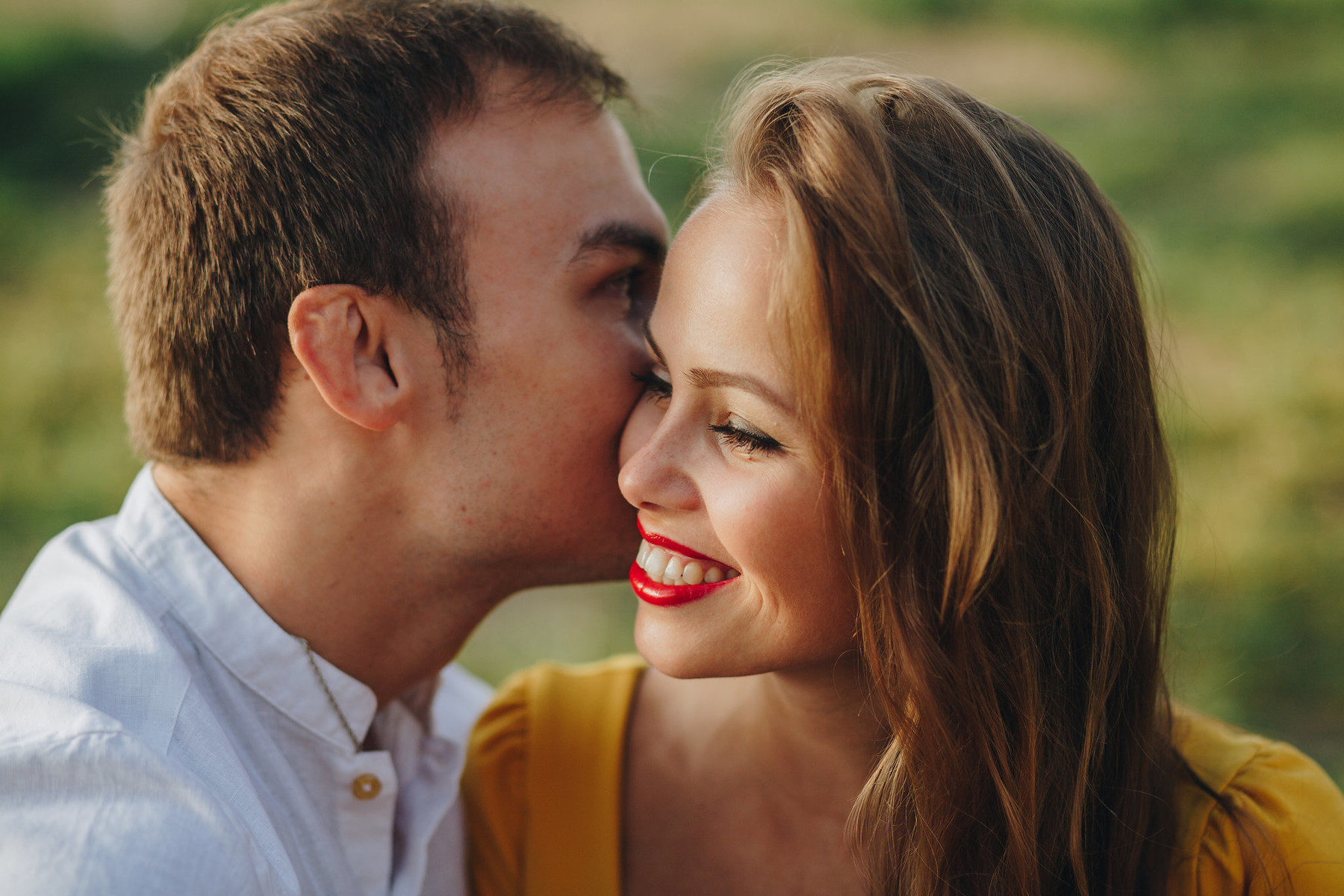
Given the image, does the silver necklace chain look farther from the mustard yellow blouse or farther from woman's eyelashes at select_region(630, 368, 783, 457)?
woman's eyelashes at select_region(630, 368, 783, 457)

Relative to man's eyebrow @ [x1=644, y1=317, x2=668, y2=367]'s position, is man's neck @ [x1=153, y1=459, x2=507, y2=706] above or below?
below

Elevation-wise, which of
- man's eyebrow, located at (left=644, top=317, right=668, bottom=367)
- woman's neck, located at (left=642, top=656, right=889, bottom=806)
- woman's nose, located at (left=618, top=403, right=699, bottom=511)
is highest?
man's eyebrow, located at (left=644, top=317, right=668, bottom=367)

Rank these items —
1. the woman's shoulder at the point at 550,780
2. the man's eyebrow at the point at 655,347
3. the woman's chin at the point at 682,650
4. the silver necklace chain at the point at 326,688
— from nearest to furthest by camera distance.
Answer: the woman's chin at the point at 682,650 < the man's eyebrow at the point at 655,347 < the silver necklace chain at the point at 326,688 < the woman's shoulder at the point at 550,780

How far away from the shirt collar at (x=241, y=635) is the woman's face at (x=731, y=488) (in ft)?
2.17

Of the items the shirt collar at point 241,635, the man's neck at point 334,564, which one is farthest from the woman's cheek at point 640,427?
the shirt collar at point 241,635

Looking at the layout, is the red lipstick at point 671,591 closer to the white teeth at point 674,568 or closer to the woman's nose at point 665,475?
the white teeth at point 674,568

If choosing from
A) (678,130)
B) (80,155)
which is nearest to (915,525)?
(678,130)

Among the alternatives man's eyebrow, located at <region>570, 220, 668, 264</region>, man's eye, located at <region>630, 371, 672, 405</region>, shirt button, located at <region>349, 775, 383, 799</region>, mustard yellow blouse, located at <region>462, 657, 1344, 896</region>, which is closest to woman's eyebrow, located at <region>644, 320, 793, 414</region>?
man's eye, located at <region>630, 371, 672, 405</region>

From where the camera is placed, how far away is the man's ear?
7.59 ft

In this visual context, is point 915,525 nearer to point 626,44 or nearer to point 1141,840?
point 1141,840

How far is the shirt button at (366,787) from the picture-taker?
2.27 m

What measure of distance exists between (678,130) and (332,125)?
4780 millimetres

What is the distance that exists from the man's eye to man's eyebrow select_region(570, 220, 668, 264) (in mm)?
283

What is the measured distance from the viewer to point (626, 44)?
7863 mm
